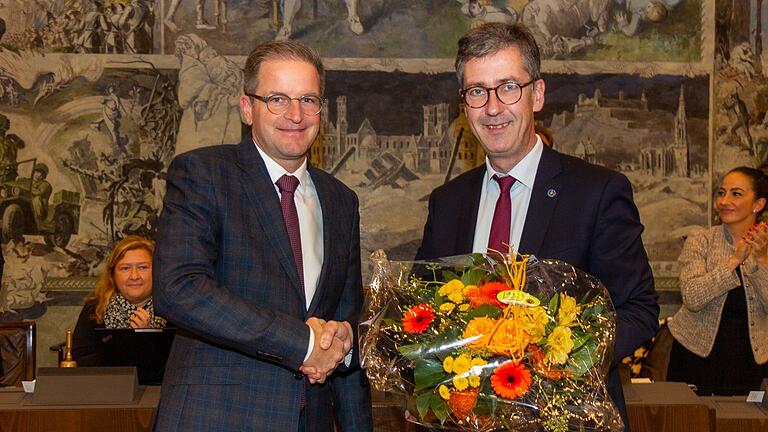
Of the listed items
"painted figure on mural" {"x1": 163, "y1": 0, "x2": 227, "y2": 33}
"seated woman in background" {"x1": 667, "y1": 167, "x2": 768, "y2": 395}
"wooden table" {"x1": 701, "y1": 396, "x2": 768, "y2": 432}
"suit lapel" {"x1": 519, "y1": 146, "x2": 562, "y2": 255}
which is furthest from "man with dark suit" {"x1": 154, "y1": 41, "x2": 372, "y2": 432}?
"painted figure on mural" {"x1": 163, "y1": 0, "x2": 227, "y2": 33}

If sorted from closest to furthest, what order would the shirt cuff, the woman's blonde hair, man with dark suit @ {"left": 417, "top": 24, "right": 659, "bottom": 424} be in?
man with dark suit @ {"left": 417, "top": 24, "right": 659, "bottom": 424}
the shirt cuff
the woman's blonde hair

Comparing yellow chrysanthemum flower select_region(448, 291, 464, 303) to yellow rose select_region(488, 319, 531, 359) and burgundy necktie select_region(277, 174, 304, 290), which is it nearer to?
yellow rose select_region(488, 319, 531, 359)

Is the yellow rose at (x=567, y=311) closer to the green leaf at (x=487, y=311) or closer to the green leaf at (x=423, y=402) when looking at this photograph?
the green leaf at (x=487, y=311)

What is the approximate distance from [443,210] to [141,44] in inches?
210

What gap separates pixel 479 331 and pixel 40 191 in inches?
252

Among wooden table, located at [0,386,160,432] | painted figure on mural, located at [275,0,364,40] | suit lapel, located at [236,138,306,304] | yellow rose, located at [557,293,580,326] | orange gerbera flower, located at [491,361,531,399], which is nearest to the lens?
orange gerbera flower, located at [491,361,531,399]

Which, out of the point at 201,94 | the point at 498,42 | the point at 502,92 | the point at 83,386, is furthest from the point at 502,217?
the point at 201,94

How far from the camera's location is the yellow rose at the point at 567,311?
7.11 ft

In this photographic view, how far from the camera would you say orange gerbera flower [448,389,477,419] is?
211 centimetres

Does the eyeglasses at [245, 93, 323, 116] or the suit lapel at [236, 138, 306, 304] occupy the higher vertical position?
the eyeglasses at [245, 93, 323, 116]

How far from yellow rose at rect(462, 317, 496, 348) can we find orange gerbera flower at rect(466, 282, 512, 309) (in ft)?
0.17

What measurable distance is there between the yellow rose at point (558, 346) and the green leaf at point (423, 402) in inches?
11.0

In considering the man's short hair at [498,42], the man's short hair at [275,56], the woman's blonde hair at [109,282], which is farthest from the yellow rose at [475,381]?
the woman's blonde hair at [109,282]

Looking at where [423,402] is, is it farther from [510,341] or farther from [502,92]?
[502,92]
